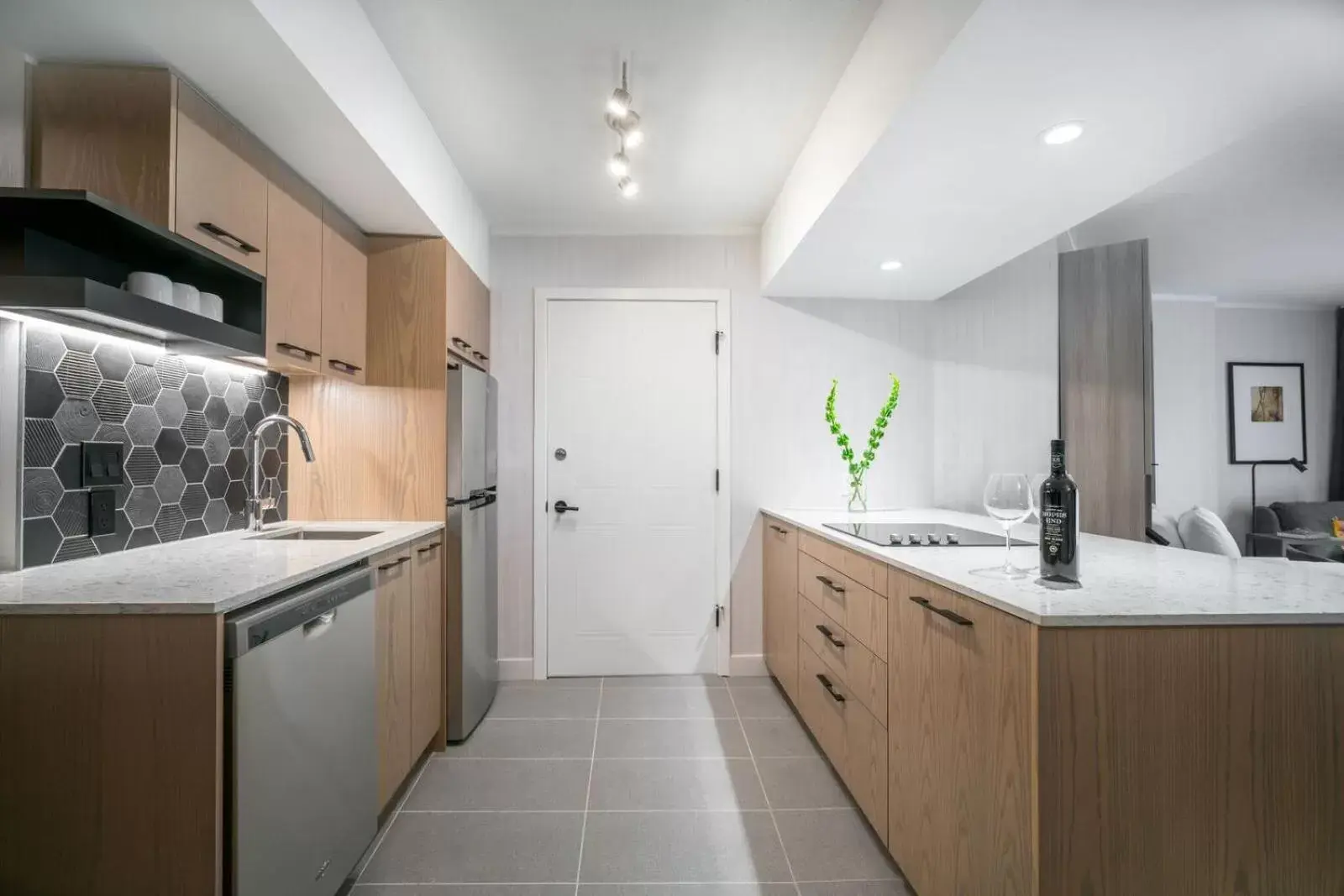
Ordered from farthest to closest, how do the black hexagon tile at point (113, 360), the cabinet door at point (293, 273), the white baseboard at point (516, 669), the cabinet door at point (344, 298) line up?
the white baseboard at point (516, 669) → the cabinet door at point (344, 298) → the cabinet door at point (293, 273) → the black hexagon tile at point (113, 360)

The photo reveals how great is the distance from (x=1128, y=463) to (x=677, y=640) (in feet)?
8.28

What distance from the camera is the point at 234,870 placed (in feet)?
3.72

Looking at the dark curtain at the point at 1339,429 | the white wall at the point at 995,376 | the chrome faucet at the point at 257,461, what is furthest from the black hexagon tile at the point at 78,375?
the dark curtain at the point at 1339,429

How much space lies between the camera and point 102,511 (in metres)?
1.62

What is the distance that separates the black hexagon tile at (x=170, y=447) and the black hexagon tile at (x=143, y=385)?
0.12 metres

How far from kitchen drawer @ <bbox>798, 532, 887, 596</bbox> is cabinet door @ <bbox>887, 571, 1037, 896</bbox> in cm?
9

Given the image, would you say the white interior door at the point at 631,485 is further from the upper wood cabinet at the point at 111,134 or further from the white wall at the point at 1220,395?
the white wall at the point at 1220,395

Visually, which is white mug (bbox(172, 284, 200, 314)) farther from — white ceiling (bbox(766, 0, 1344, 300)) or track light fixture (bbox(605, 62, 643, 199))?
white ceiling (bbox(766, 0, 1344, 300))

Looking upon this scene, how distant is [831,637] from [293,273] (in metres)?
2.23

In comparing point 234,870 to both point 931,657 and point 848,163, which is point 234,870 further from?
point 848,163

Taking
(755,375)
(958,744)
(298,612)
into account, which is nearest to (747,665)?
(755,375)

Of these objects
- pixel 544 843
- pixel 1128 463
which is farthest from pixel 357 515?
pixel 1128 463

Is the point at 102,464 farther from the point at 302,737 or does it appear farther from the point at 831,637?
the point at 831,637

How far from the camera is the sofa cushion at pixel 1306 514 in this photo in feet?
13.4
